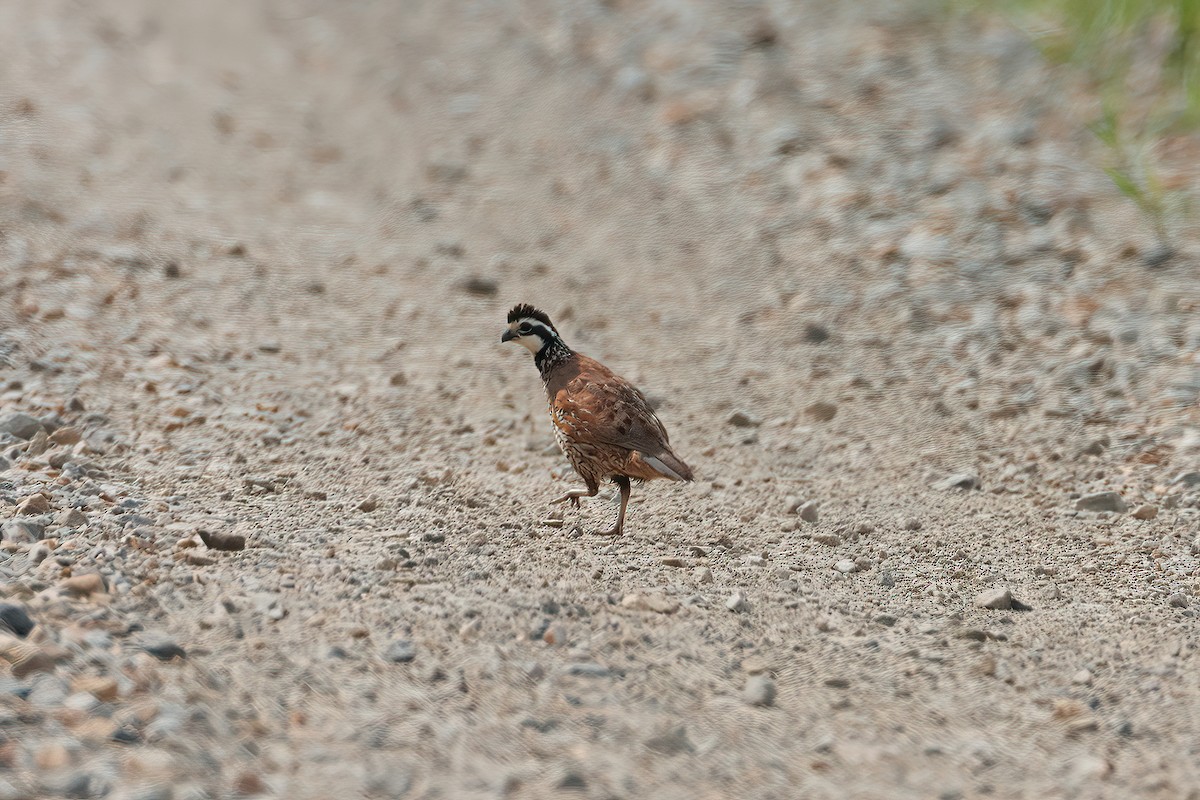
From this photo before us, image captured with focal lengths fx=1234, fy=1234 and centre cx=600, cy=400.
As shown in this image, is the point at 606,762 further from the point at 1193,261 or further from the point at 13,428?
the point at 1193,261

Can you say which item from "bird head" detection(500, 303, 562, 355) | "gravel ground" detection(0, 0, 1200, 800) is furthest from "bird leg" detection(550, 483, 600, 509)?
"bird head" detection(500, 303, 562, 355)

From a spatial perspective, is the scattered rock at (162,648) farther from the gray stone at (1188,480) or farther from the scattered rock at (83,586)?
the gray stone at (1188,480)

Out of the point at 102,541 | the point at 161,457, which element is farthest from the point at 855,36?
the point at 102,541

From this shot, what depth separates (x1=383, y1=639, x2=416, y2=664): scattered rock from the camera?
14.1ft

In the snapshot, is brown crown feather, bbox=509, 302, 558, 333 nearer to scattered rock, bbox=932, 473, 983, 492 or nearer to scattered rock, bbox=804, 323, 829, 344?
scattered rock, bbox=804, 323, 829, 344

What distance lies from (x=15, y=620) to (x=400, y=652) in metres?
1.29

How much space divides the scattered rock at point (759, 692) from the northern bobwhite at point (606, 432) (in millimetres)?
1696

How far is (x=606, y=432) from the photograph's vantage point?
608 cm

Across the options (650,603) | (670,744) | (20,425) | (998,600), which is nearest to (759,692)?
(670,744)

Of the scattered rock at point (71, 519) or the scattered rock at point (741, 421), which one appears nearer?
the scattered rock at point (71, 519)

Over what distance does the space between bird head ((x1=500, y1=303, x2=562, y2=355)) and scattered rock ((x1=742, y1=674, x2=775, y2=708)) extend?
297cm

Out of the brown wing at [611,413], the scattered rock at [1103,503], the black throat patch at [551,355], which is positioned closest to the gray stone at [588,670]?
the brown wing at [611,413]

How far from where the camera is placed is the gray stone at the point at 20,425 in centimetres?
625

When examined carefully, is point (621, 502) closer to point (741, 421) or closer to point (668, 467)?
point (668, 467)
